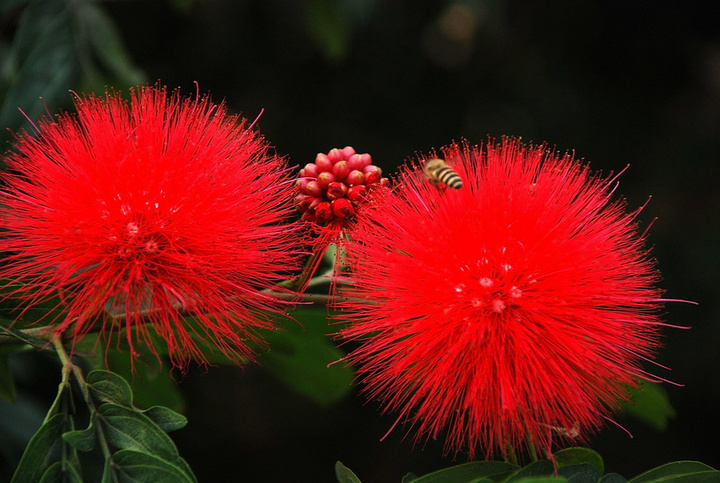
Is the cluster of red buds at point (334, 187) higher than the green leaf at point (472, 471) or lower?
higher

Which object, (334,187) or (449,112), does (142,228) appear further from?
(449,112)

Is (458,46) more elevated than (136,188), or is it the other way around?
(458,46)

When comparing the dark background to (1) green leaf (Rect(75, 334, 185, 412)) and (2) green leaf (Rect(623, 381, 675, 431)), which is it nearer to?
(1) green leaf (Rect(75, 334, 185, 412))

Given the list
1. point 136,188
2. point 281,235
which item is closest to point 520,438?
point 281,235

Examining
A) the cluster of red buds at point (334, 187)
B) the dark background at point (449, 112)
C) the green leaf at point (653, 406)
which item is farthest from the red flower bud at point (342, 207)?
the dark background at point (449, 112)

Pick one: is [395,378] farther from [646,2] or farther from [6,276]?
[646,2]

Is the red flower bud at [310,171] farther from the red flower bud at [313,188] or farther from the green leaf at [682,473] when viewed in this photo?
the green leaf at [682,473]
